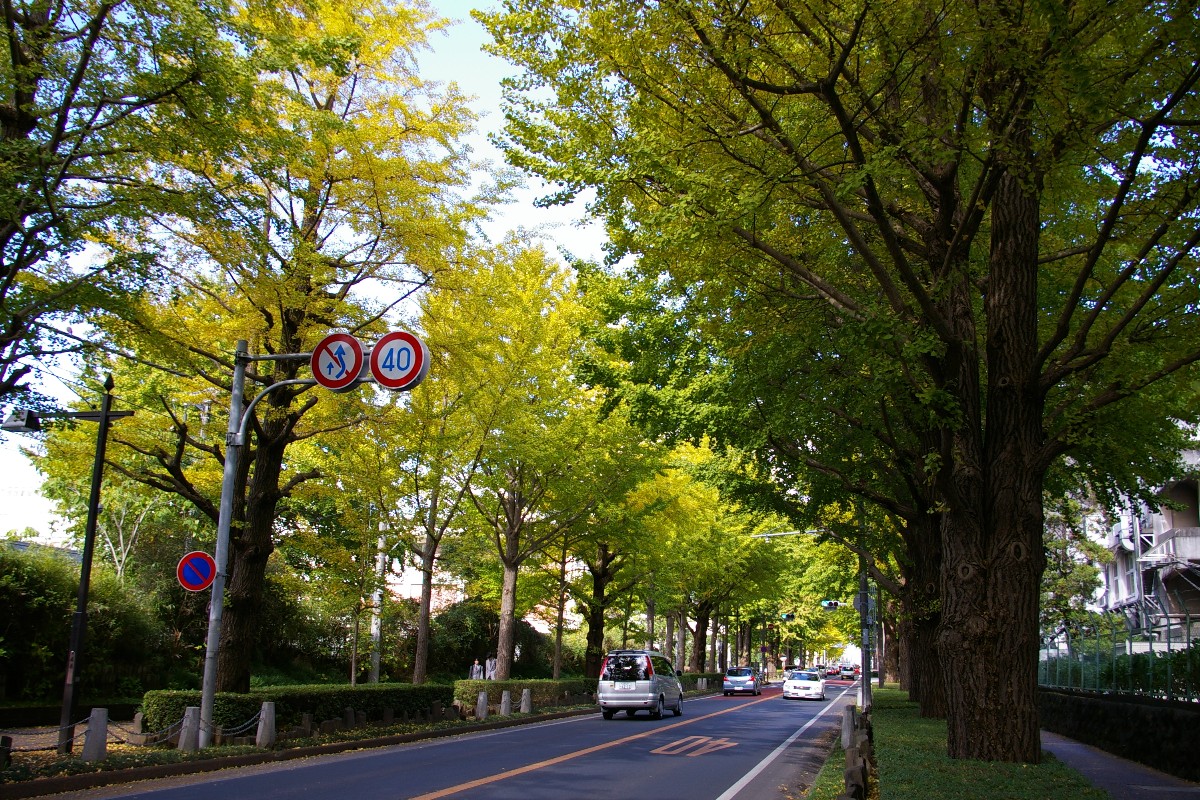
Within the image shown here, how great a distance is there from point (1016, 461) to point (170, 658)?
2447 cm

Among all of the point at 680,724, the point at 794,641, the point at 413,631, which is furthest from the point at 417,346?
the point at 794,641

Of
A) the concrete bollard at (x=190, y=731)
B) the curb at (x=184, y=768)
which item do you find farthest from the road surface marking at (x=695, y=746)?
the concrete bollard at (x=190, y=731)

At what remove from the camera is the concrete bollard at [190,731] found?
12352mm

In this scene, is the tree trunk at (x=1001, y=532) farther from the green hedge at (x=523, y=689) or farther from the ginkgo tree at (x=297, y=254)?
the green hedge at (x=523, y=689)

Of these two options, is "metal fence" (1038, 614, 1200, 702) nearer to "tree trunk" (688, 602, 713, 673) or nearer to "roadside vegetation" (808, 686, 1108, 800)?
"roadside vegetation" (808, 686, 1108, 800)

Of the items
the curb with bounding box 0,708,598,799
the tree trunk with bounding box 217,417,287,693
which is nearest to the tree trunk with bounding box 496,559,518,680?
the curb with bounding box 0,708,598,799

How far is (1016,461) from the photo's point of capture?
904cm

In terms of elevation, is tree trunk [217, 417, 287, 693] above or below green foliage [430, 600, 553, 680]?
above

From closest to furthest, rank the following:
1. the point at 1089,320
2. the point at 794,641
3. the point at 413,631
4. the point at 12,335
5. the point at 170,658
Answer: the point at 1089,320, the point at 12,335, the point at 170,658, the point at 413,631, the point at 794,641

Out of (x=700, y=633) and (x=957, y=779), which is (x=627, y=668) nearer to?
(x=957, y=779)

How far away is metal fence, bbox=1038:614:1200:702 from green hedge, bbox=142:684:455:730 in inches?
556

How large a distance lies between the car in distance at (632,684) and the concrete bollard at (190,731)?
12828mm

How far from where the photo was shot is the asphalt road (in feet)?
33.2

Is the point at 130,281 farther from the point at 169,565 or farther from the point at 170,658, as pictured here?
the point at 169,565
